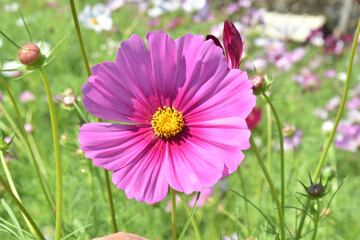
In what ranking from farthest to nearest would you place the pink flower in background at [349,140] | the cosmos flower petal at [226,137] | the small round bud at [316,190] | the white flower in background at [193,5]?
the white flower in background at [193,5] → the pink flower in background at [349,140] → the small round bud at [316,190] → the cosmos flower petal at [226,137]

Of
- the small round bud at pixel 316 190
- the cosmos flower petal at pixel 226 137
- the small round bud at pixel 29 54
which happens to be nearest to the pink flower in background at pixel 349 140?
the small round bud at pixel 316 190

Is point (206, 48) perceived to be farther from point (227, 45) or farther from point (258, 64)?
point (258, 64)

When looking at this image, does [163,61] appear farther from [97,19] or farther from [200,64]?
[97,19]

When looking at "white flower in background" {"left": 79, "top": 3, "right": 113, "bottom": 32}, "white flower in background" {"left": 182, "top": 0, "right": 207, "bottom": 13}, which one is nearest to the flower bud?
"white flower in background" {"left": 79, "top": 3, "right": 113, "bottom": 32}

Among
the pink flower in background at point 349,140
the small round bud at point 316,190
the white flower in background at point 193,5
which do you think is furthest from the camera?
the white flower in background at point 193,5

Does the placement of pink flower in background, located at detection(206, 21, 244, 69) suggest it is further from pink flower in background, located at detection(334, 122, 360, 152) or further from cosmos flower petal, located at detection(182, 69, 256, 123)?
pink flower in background, located at detection(334, 122, 360, 152)

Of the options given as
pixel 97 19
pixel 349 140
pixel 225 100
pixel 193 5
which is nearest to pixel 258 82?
pixel 225 100

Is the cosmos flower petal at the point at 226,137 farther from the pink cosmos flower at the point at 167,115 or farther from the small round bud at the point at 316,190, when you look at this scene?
the small round bud at the point at 316,190
